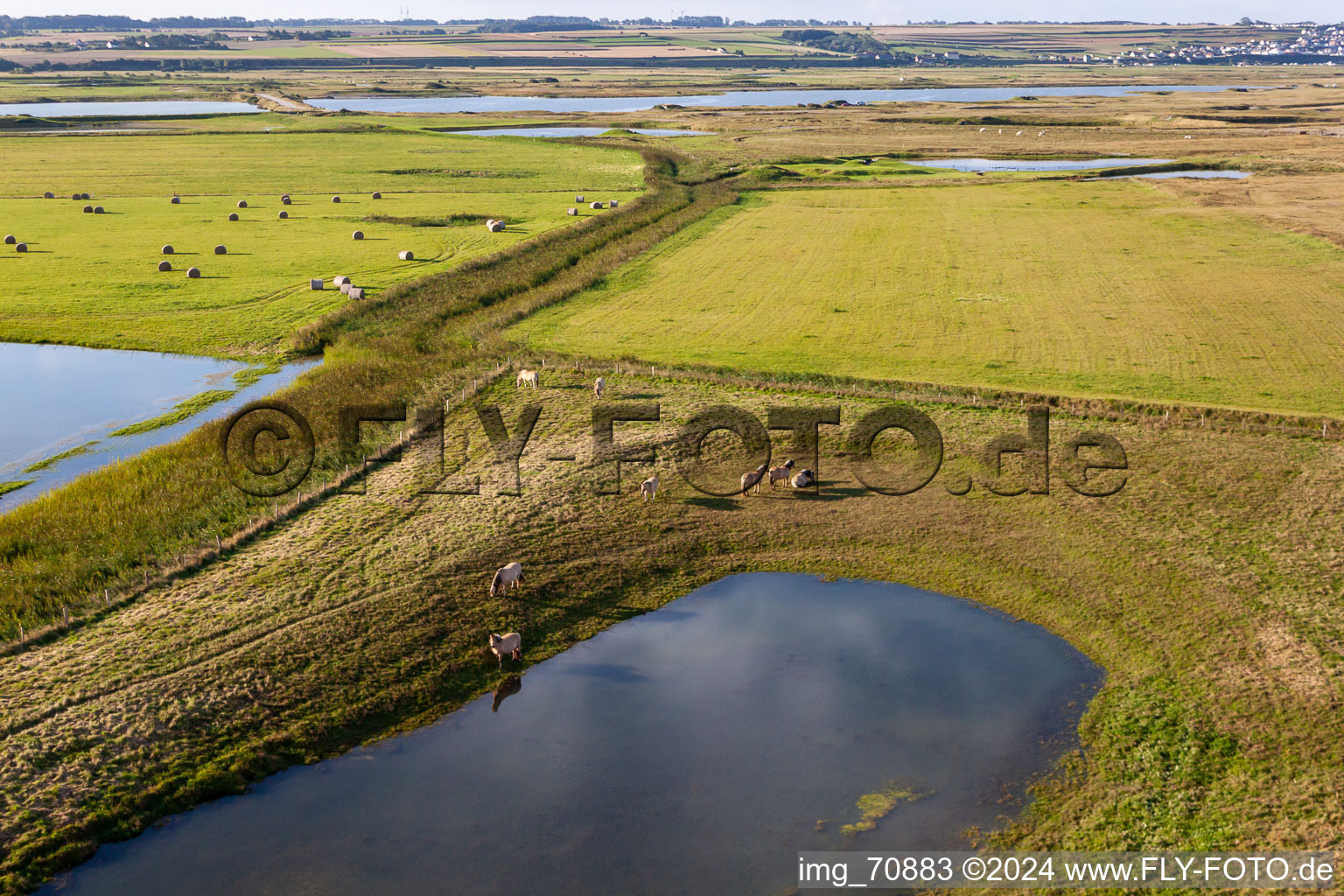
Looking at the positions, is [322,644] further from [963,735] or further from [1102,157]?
[1102,157]

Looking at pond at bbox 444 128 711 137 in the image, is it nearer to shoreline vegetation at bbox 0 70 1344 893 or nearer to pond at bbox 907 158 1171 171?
pond at bbox 907 158 1171 171

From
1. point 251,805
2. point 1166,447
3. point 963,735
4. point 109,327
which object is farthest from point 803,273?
point 251,805

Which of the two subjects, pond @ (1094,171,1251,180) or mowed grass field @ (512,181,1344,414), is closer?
mowed grass field @ (512,181,1344,414)

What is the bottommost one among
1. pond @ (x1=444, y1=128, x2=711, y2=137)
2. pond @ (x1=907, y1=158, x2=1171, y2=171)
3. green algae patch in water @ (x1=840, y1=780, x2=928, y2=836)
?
green algae patch in water @ (x1=840, y1=780, x2=928, y2=836)

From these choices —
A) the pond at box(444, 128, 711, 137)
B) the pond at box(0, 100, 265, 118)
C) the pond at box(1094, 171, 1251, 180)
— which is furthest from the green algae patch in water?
the pond at box(0, 100, 265, 118)

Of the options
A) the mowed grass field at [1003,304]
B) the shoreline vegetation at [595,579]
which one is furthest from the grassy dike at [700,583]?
the mowed grass field at [1003,304]

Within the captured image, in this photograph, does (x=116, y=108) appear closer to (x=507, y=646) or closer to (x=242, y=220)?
(x=242, y=220)
